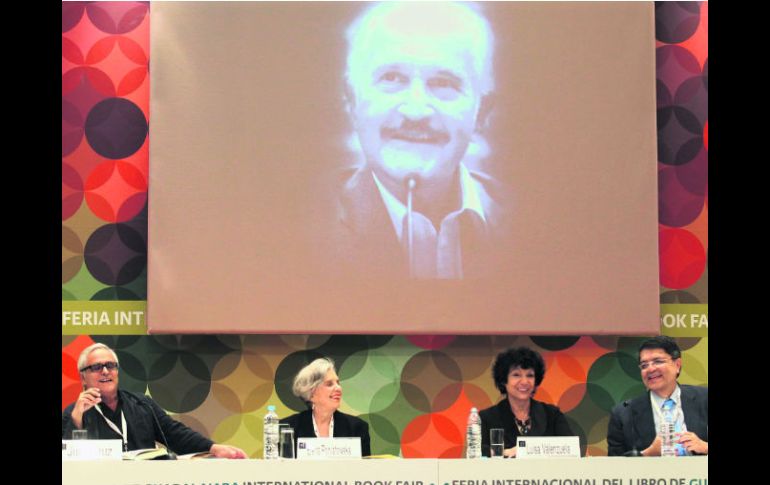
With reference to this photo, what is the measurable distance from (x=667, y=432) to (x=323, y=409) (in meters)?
1.80

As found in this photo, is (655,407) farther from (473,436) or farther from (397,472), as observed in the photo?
(397,472)

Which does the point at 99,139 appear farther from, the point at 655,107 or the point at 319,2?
the point at 655,107

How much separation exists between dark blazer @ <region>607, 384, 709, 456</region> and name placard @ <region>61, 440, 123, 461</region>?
2.52 metres

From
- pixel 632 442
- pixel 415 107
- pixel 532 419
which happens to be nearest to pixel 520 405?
pixel 532 419

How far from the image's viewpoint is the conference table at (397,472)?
536cm

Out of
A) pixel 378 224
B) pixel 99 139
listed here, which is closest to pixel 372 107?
pixel 378 224

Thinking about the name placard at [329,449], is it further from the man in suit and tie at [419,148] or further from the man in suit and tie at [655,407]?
the man in suit and tie at [655,407]

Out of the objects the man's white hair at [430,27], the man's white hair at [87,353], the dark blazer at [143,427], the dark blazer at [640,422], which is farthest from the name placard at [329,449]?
the man's white hair at [430,27]

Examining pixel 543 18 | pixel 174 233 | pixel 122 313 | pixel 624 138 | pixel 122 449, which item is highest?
pixel 543 18

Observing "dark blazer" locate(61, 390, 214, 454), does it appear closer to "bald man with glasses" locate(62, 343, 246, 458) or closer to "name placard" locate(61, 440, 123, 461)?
"bald man with glasses" locate(62, 343, 246, 458)

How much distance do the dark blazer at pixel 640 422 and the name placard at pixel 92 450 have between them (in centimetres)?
252

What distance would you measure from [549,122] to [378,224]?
105 centimetres

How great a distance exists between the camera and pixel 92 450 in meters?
5.54

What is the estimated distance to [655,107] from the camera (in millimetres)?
6004
